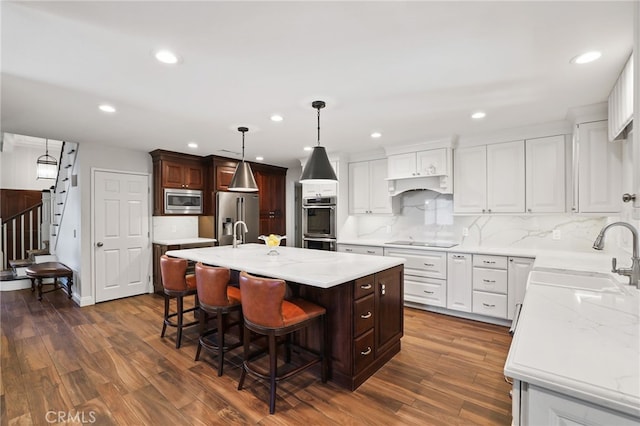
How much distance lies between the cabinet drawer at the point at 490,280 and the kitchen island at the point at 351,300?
1.36 meters

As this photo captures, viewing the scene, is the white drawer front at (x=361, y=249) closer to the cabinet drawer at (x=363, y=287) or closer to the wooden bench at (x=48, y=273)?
the cabinet drawer at (x=363, y=287)

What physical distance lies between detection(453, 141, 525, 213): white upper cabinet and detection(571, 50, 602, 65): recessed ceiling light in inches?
68.3

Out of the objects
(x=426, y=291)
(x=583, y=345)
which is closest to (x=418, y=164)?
(x=426, y=291)

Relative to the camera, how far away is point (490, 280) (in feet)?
11.8

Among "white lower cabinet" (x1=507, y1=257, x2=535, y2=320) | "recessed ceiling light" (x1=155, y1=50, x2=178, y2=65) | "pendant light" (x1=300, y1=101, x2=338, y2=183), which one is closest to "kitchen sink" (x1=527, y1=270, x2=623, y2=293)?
"white lower cabinet" (x1=507, y1=257, x2=535, y2=320)

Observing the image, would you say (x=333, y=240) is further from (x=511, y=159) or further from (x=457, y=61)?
(x=457, y=61)

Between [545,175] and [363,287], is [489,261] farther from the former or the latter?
[363,287]

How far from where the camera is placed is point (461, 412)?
2.01 m

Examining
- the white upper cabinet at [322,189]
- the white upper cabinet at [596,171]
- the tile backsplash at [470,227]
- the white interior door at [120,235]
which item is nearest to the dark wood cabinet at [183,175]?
the white interior door at [120,235]

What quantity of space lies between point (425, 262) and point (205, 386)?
9.77 feet

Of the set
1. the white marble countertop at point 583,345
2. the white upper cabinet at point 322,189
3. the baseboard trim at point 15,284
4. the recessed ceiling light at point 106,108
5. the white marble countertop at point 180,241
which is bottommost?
the baseboard trim at point 15,284

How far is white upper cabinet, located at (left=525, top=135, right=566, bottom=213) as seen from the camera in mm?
3432

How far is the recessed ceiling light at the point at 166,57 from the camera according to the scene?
1.92 m

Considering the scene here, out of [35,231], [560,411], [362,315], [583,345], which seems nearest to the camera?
[560,411]
